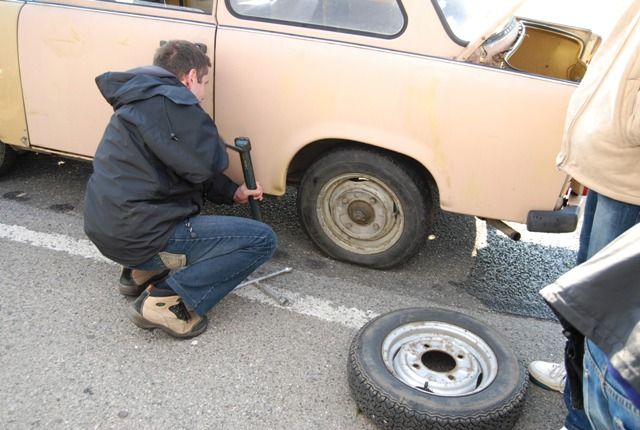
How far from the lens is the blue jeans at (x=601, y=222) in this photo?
1.95 metres

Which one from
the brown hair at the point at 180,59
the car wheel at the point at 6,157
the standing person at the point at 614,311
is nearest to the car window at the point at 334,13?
the brown hair at the point at 180,59

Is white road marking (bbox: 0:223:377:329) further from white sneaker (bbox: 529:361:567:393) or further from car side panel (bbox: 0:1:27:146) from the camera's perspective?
white sneaker (bbox: 529:361:567:393)

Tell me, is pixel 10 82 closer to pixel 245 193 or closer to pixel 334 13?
pixel 245 193

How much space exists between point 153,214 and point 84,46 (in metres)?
1.34

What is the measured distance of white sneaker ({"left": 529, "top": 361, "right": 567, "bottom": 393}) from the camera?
254 cm

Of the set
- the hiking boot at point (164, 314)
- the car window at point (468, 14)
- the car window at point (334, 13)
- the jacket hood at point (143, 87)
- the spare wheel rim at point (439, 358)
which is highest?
the car window at point (468, 14)

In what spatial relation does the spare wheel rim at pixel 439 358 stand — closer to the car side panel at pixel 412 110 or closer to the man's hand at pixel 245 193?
the car side panel at pixel 412 110

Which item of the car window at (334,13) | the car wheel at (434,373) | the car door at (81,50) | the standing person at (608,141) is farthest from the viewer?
the car door at (81,50)

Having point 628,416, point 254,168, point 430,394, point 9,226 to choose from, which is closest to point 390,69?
point 254,168

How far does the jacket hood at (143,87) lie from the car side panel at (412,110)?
0.53 metres

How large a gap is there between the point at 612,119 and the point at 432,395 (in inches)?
46.1

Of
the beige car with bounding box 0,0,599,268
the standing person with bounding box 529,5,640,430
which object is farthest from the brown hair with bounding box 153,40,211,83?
the standing person with bounding box 529,5,640,430

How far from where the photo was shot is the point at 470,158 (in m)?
2.86

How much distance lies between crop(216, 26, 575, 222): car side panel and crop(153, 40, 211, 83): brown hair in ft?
1.17
